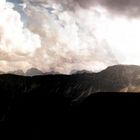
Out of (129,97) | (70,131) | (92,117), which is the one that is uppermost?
(129,97)

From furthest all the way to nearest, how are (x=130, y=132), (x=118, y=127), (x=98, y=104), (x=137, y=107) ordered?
(x=98, y=104), (x=137, y=107), (x=118, y=127), (x=130, y=132)

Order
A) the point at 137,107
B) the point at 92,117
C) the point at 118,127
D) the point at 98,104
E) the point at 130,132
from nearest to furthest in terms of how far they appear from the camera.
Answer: the point at 130,132, the point at 118,127, the point at 137,107, the point at 92,117, the point at 98,104

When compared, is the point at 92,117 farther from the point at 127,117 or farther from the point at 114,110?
the point at 127,117

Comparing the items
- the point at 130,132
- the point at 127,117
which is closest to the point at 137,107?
the point at 127,117

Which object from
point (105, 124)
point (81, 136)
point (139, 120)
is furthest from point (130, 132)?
point (81, 136)

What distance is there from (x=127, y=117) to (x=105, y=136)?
229 inches

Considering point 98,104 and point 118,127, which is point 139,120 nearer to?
point 118,127

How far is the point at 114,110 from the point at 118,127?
6899 millimetres

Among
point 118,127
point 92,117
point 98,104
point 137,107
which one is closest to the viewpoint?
point 118,127

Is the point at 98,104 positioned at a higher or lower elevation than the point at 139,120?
lower

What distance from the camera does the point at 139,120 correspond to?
55.9 m

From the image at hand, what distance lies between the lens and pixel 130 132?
53.8 metres

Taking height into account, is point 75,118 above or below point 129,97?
below

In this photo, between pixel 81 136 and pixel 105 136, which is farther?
pixel 81 136
